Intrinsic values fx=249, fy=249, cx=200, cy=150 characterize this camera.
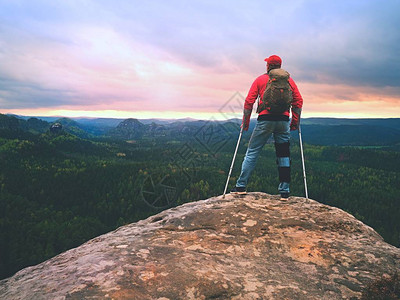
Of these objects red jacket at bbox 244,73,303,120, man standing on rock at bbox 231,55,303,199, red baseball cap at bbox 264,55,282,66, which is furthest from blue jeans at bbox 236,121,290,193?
red baseball cap at bbox 264,55,282,66

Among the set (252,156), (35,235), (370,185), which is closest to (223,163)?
(370,185)

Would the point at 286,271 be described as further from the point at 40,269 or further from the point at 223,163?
the point at 223,163

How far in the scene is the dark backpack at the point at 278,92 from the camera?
7.23 metres

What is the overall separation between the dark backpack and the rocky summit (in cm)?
312

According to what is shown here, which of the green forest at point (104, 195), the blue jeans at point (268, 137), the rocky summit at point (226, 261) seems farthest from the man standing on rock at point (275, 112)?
the green forest at point (104, 195)

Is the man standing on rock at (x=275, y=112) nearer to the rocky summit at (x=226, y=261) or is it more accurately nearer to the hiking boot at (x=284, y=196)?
the hiking boot at (x=284, y=196)

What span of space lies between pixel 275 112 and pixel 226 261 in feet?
14.8

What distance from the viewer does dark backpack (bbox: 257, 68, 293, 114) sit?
23.7ft

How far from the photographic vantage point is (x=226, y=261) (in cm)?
523

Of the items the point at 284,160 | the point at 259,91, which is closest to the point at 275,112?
the point at 259,91

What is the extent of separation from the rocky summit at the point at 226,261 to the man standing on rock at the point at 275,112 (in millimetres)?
1403

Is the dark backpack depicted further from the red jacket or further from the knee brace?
the knee brace

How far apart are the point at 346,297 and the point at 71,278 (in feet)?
15.7

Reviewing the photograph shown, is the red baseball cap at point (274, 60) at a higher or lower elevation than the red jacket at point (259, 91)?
higher
